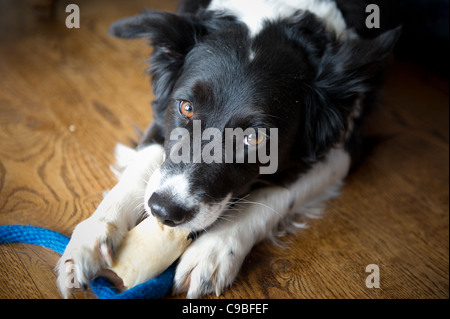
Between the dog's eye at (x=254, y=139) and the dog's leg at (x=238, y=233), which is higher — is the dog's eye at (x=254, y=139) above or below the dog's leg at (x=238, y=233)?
above

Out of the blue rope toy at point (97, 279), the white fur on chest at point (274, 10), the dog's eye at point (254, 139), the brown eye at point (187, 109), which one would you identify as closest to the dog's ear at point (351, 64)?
the white fur on chest at point (274, 10)

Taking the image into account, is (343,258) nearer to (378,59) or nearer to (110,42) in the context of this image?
(378,59)

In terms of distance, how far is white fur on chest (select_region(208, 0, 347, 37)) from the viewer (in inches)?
78.1

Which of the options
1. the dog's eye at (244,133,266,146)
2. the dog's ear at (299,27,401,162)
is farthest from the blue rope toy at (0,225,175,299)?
the dog's ear at (299,27,401,162)

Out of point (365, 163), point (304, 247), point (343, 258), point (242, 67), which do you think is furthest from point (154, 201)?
point (365, 163)

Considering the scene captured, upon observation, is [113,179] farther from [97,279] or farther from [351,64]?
[351,64]

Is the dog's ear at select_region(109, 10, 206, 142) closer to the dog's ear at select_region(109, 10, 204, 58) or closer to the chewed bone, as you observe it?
the dog's ear at select_region(109, 10, 204, 58)

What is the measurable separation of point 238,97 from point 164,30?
487 mm

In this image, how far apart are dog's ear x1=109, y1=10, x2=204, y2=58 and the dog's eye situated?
1.76 ft

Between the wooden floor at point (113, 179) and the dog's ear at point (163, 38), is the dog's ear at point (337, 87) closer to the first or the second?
the wooden floor at point (113, 179)

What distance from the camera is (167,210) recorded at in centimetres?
159

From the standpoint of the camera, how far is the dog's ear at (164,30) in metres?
1.94

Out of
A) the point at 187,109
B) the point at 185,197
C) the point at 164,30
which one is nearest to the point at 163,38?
the point at 164,30

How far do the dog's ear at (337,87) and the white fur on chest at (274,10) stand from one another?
0.18m
